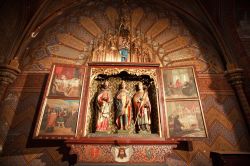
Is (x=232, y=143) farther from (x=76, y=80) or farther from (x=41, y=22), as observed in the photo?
(x=41, y=22)

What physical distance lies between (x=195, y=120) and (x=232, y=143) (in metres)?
1.36

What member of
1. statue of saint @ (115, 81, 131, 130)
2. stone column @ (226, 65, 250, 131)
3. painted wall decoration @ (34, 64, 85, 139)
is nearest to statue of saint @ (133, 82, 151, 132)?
statue of saint @ (115, 81, 131, 130)

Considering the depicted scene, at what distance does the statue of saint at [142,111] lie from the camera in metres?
4.18

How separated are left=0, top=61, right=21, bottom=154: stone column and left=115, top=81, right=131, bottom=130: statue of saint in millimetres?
2741

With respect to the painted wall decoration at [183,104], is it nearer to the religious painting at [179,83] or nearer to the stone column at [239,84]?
the religious painting at [179,83]

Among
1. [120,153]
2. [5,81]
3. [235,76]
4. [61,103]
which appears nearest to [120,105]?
[120,153]

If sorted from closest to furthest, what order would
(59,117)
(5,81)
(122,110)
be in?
(59,117) → (122,110) → (5,81)

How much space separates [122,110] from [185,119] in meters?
1.44

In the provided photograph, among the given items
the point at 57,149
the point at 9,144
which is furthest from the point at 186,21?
the point at 9,144

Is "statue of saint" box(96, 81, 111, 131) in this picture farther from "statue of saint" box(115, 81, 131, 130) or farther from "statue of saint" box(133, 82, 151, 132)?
"statue of saint" box(133, 82, 151, 132)

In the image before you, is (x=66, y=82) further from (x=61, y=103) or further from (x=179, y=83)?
(x=179, y=83)

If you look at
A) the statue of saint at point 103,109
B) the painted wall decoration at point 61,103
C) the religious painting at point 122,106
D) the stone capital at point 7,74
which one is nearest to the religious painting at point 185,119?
the religious painting at point 122,106

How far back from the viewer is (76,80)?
4281mm

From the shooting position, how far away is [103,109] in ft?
13.9
